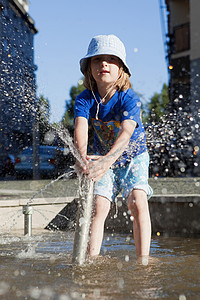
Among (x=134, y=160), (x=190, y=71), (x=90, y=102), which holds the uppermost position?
(x=190, y=71)

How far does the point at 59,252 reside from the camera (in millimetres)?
3277

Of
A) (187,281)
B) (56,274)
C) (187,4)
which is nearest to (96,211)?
(56,274)

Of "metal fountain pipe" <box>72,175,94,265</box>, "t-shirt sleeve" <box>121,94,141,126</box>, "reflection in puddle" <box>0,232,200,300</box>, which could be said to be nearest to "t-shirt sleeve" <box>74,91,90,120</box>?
"t-shirt sleeve" <box>121,94,141,126</box>

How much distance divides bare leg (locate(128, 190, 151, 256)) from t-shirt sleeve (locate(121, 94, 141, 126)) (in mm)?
506

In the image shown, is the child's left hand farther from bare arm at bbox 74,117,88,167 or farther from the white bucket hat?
the white bucket hat

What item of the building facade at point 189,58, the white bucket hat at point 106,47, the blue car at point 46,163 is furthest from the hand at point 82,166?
the building facade at point 189,58

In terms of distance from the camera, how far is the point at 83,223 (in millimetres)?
2432

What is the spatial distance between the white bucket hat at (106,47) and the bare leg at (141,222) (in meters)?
0.95

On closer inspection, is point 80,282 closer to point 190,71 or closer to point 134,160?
point 134,160

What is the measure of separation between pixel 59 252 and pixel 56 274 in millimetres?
1001

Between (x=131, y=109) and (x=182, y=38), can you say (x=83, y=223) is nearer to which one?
(x=131, y=109)

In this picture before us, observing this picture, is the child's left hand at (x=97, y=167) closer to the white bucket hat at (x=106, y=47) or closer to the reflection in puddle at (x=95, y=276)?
the reflection in puddle at (x=95, y=276)

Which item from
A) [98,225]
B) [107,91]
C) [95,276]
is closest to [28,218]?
[98,225]

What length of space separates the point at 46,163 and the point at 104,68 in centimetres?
1271
